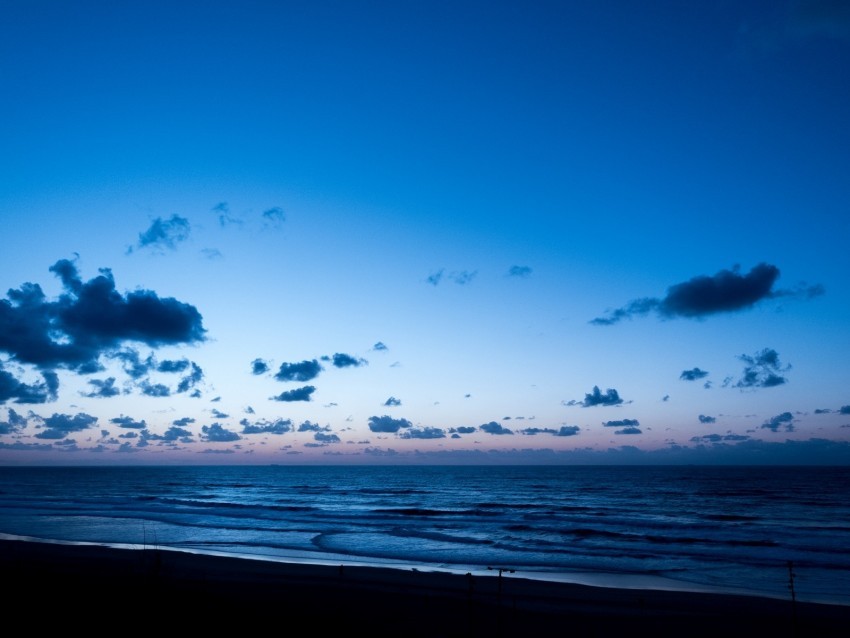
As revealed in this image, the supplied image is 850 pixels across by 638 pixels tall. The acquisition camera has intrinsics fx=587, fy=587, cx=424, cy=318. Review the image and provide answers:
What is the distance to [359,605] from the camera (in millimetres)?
21234

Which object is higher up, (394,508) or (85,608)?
(85,608)

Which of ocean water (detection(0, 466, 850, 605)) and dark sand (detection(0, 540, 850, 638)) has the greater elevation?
dark sand (detection(0, 540, 850, 638))

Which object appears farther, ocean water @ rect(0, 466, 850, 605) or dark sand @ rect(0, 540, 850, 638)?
ocean water @ rect(0, 466, 850, 605)

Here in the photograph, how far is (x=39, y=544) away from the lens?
35.8 meters

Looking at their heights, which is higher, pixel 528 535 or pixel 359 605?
pixel 359 605

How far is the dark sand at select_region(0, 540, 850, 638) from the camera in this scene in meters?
17.0

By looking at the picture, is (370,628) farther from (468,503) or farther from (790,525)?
(468,503)

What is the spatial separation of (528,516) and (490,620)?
39.1 m

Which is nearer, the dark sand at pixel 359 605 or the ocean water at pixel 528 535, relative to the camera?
the dark sand at pixel 359 605

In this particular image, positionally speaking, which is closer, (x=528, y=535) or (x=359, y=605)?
(x=359, y=605)

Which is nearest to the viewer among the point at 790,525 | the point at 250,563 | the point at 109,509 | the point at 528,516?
the point at 250,563

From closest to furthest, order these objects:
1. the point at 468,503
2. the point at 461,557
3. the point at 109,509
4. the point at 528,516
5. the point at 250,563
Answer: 1. the point at 250,563
2. the point at 461,557
3. the point at 528,516
4. the point at 109,509
5. the point at 468,503

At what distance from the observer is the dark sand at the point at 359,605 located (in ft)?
55.9

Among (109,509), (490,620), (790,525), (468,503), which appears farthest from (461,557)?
(109,509)
